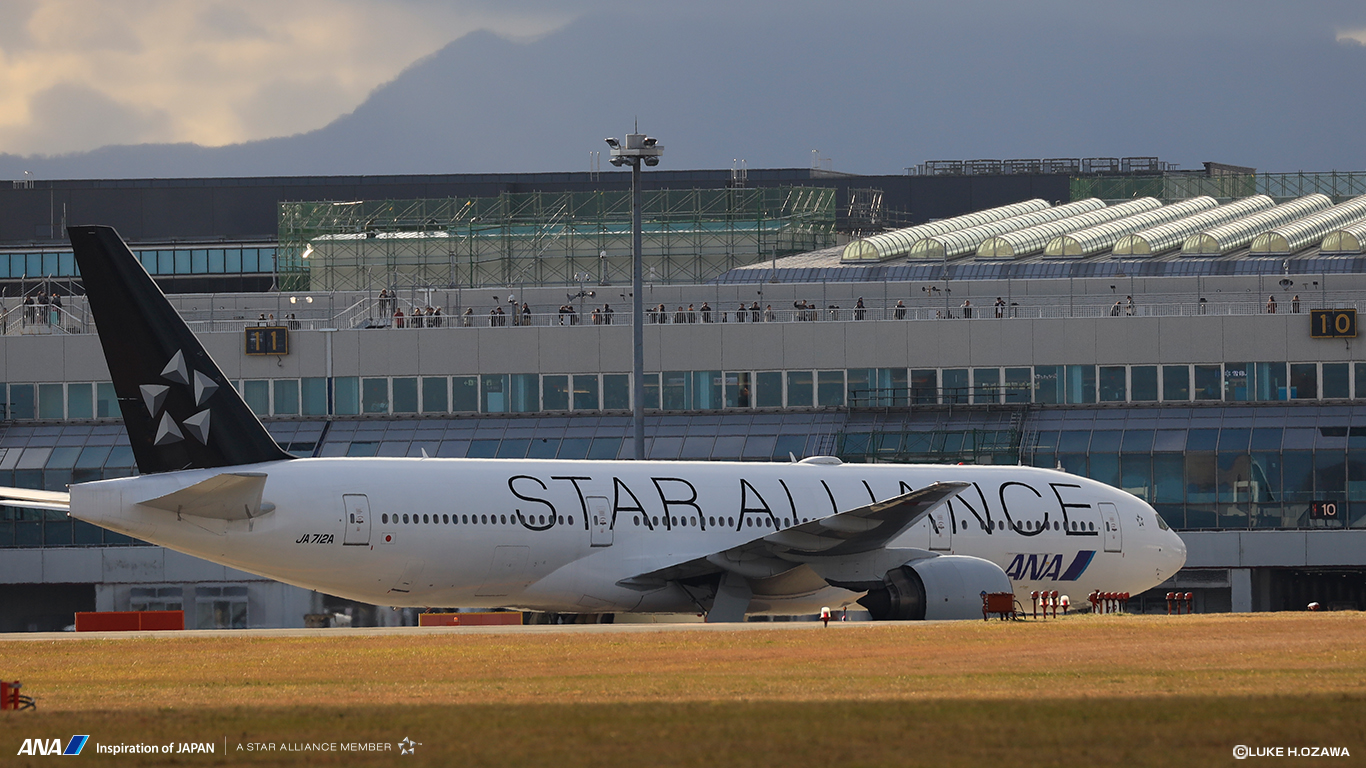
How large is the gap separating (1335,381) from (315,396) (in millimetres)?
33041

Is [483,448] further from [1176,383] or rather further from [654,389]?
[1176,383]

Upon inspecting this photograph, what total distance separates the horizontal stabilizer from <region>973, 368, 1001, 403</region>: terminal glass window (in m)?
33.0

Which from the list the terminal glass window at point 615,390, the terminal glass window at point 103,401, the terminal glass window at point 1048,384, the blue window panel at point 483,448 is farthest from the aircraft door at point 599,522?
the terminal glass window at point 103,401

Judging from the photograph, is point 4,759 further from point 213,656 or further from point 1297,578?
point 1297,578

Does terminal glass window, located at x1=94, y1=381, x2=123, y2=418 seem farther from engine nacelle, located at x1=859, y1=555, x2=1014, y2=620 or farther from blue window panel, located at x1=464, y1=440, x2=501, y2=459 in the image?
engine nacelle, located at x1=859, y1=555, x2=1014, y2=620

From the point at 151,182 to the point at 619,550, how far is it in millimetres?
96489

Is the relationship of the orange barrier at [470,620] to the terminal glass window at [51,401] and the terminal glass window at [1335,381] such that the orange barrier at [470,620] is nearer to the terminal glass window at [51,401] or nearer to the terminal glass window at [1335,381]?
the terminal glass window at [51,401]

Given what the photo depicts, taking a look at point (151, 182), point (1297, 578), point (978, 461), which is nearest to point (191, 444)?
point (978, 461)

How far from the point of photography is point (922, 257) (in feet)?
287

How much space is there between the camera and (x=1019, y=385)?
57969 mm

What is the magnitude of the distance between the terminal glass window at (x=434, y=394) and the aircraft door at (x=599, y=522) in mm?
27615

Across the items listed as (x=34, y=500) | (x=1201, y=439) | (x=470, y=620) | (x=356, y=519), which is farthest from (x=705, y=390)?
(x=34, y=500)

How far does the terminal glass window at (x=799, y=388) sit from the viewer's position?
2306 inches

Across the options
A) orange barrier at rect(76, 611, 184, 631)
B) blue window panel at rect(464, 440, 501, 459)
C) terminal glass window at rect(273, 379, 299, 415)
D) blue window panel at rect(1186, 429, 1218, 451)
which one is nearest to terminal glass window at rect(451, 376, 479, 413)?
blue window panel at rect(464, 440, 501, 459)
